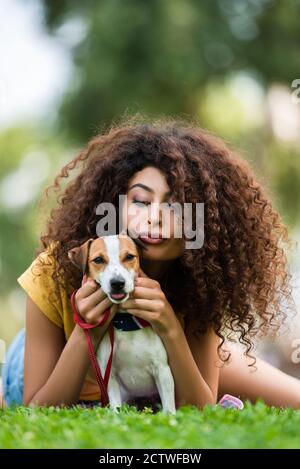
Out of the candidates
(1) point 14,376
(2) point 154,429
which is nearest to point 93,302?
(2) point 154,429

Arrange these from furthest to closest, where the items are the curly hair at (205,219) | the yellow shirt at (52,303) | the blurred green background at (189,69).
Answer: the blurred green background at (189,69) → the yellow shirt at (52,303) → the curly hair at (205,219)

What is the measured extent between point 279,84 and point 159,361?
42.9 feet

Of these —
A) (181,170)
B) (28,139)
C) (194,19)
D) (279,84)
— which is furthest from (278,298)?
(28,139)

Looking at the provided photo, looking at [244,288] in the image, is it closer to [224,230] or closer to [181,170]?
[224,230]

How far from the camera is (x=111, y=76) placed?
15.6 m

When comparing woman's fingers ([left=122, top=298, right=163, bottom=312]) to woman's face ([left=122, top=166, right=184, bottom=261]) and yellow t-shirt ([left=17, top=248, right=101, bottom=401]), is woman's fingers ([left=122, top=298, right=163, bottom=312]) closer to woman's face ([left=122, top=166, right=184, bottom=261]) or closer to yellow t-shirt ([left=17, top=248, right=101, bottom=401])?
woman's face ([left=122, top=166, right=184, bottom=261])

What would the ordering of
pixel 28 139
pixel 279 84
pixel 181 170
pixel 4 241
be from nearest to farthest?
pixel 181 170, pixel 279 84, pixel 4 241, pixel 28 139

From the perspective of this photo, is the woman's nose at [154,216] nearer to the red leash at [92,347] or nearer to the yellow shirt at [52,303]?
the red leash at [92,347]

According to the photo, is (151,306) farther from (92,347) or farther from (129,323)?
(92,347)

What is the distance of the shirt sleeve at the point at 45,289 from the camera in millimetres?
4859

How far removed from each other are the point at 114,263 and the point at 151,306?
275 millimetres

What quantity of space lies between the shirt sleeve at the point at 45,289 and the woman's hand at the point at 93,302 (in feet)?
1.78

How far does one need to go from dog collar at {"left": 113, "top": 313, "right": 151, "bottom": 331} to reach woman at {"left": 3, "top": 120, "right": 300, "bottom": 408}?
0.13m

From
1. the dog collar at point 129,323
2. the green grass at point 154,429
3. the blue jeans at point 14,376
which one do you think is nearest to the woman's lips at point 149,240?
the dog collar at point 129,323
